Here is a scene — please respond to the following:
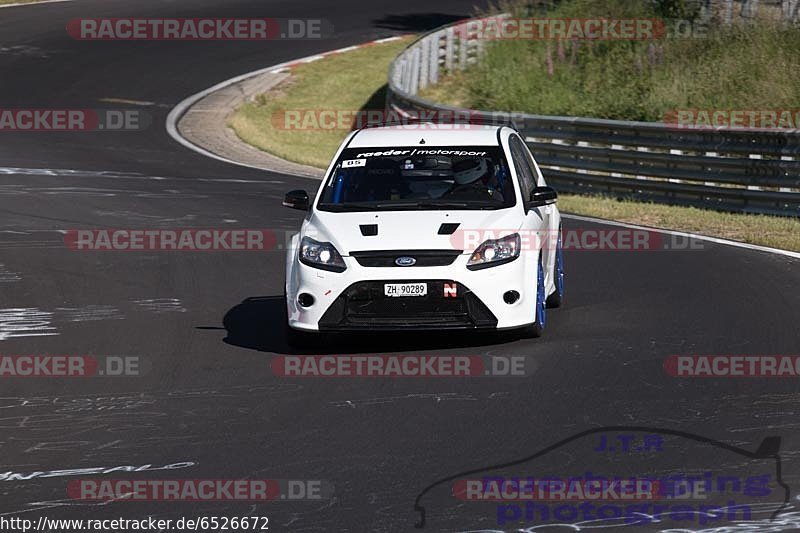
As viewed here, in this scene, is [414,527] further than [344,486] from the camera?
No

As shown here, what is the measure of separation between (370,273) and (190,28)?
31.4 metres

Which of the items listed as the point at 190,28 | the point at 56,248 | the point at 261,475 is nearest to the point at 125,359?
the point at 261,475

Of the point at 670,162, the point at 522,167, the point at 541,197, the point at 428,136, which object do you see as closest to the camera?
the point at 541,197

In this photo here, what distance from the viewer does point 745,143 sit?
17453 mm

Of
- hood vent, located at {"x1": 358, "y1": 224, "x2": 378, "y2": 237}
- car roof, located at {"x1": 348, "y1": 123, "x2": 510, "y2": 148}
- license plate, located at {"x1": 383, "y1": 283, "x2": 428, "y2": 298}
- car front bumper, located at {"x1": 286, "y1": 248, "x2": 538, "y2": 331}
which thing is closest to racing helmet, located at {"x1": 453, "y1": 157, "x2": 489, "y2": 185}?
car roof, located at {"x1": 348, "y1": 123, "x2": 510, "y2": 148}

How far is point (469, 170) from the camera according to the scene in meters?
11.0

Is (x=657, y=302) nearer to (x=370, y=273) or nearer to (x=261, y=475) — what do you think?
(x=370, y=273)

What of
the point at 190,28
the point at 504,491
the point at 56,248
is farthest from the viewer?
the point at 190,28

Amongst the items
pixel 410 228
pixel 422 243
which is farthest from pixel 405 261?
pixel 410 228

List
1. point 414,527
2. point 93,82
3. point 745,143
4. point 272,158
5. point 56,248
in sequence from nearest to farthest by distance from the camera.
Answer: point 414,527, point 56,248, point 745,143, point 272,158, point 93,82

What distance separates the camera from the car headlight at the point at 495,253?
993cm

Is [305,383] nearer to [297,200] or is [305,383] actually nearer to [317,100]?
[297,200]

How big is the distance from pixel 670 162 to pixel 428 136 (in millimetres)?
7519

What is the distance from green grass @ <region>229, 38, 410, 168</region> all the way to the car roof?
39.4ft
